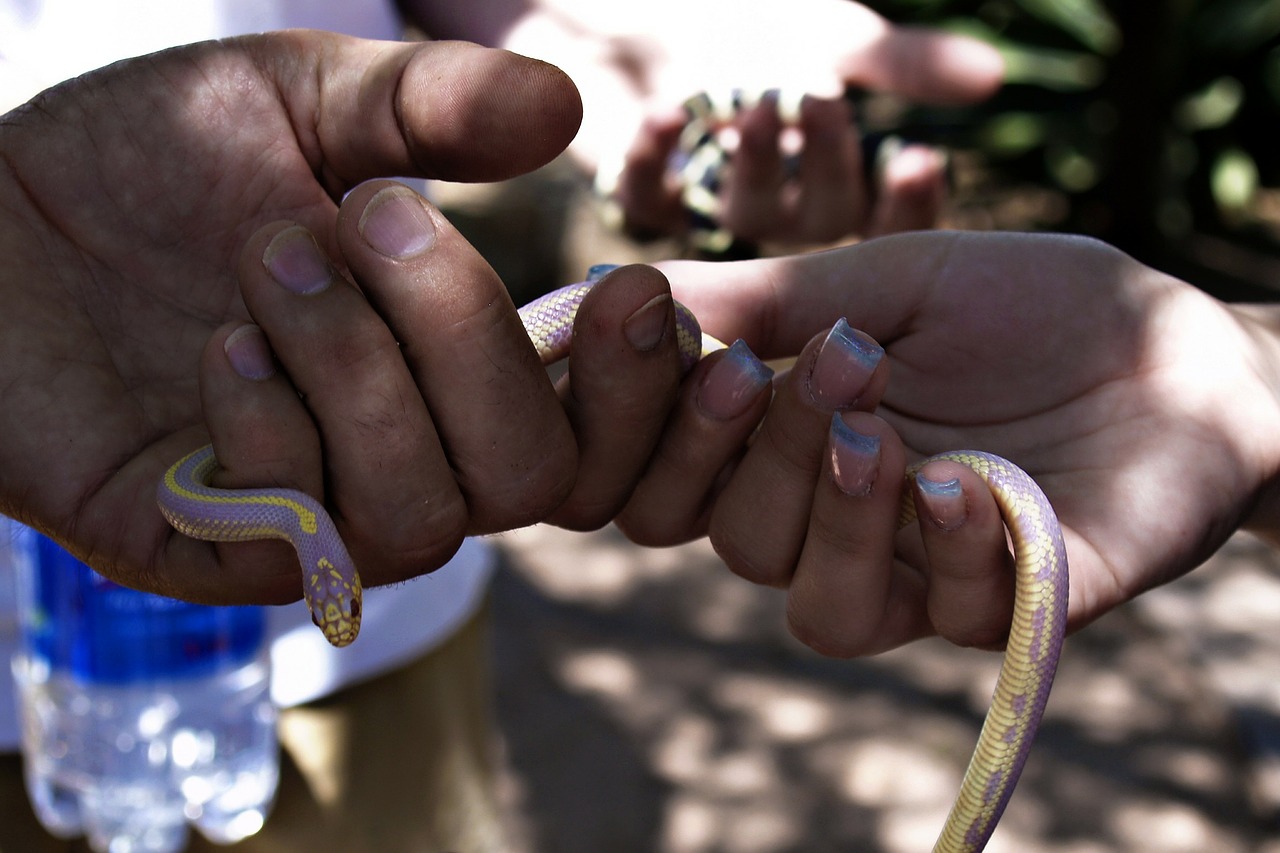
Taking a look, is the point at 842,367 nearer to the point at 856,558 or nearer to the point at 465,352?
the point at 856,558

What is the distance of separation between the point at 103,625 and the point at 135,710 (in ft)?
1.26

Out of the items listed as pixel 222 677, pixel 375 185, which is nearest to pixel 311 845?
pixel 222 677

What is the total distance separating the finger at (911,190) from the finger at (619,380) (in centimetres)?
156

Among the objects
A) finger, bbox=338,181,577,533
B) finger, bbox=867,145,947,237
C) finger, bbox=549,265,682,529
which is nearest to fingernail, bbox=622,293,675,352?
finger, bbox=549,265,682,529

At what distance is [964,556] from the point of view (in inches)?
74.1

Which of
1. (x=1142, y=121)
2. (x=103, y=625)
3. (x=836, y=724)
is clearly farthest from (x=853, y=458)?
(x=1142, y=121)

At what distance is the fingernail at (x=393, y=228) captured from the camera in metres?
1.68

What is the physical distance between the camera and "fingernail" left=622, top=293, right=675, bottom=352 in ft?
5.97

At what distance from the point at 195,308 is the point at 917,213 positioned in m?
2.06

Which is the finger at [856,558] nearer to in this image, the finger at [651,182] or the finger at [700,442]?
the finger at [700,442]

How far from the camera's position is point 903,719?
4.57 meters

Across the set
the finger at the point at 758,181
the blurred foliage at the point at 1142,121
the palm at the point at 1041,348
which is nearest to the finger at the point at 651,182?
the finger at the point at 758,181

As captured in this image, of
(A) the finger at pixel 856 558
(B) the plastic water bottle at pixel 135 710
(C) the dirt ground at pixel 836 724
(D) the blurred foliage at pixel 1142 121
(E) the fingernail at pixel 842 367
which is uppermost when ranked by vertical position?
(E) the fingernail at pixel 842 367

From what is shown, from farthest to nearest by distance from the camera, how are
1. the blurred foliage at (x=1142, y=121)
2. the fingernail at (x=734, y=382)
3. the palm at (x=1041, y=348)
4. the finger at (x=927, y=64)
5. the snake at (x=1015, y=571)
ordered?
1. the blurred foliage at (x=1142, y=121)
2. the finger at (x=927, y=64)
3. the palm at (x=1041, y=348)
4. the fingernail at (x=734, y=382)
5. the snake at (x=1015, y=571)
